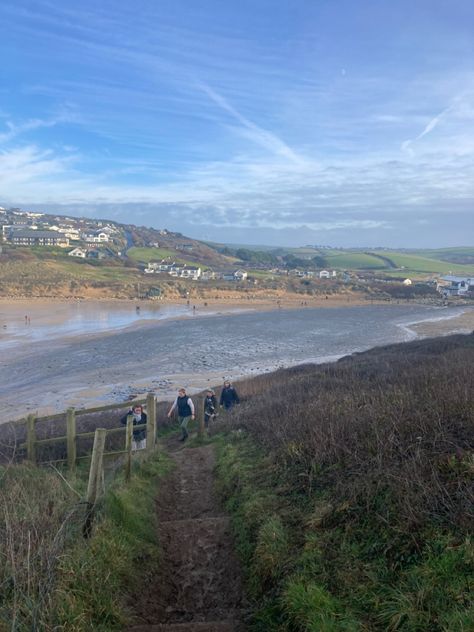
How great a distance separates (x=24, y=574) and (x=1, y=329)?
4542 cm

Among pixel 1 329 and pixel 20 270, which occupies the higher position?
pixel 20 270

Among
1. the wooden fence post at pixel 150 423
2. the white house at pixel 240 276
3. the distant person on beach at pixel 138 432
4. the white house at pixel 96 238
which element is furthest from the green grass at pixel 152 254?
the wooden fence post at pixel 150 423

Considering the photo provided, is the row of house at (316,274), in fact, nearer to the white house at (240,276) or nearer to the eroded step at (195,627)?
the white house at (240,276)

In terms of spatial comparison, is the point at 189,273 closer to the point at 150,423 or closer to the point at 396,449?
the point at 150,423

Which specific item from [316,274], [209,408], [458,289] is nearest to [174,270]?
[316,274]

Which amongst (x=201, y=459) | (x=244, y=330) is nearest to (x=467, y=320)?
(x=244, y=330)

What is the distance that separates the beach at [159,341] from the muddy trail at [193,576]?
1553 centimetres

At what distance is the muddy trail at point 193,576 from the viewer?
4.95m

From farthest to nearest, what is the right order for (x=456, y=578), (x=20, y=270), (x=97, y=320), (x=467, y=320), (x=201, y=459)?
(x=20, y=270) < (x=467, y=320) < (x=97, y=320) < (x=201, y=459) < (x=456, y=578)

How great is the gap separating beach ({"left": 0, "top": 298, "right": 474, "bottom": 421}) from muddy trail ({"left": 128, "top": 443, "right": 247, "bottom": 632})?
15526mm

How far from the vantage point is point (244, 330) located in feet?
169

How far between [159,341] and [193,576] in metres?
37.6

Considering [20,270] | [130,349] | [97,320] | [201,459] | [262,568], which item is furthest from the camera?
[20,270]

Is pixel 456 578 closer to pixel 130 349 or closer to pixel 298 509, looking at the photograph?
pixel 298 509
